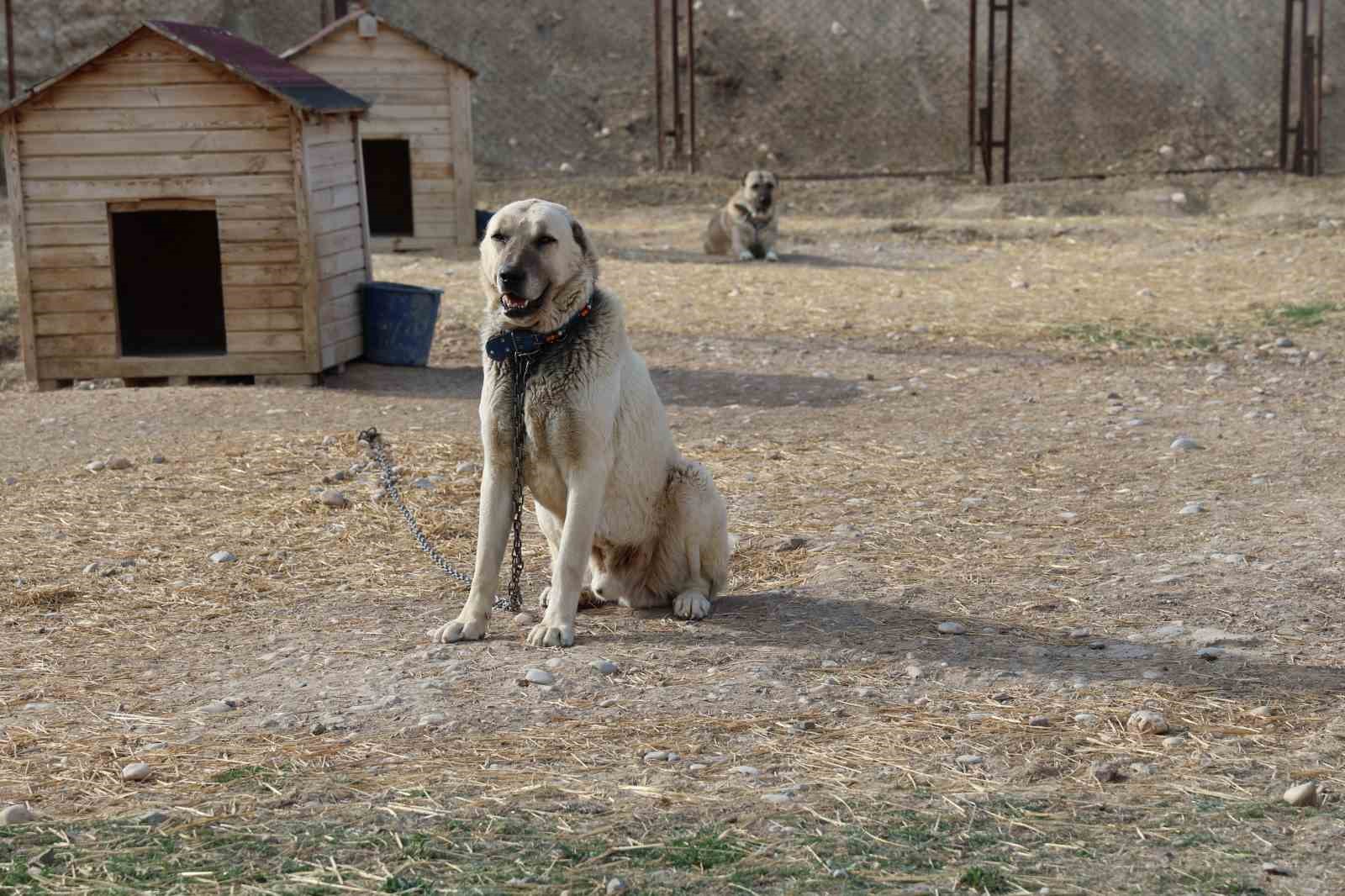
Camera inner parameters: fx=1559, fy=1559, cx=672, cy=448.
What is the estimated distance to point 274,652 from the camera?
497 centimetres

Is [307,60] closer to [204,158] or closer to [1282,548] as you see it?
[204,158]

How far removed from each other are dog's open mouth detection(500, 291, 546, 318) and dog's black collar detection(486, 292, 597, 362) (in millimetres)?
71

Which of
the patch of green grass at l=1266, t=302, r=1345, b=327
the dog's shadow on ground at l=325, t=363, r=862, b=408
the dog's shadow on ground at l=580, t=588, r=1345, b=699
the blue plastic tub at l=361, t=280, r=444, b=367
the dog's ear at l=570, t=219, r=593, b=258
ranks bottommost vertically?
the dog's shadow on ground at l=580, t=588, r=1345, b=699

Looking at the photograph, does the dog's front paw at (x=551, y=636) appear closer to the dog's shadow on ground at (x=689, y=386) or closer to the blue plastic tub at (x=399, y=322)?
the dog's shadow on ground at (x=689, y=386)

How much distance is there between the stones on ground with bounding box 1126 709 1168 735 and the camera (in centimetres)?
409

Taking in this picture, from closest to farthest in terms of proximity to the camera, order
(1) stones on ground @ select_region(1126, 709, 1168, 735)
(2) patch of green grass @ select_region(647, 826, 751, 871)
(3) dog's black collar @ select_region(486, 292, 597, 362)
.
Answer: (2) patch of green grass @ select_region(647, 826, 751, 871), (1) stones on ground @ select_region(1126, 709, 1168, 735), (3) dog's black collar @ select_region(486, 292, 597, 362)

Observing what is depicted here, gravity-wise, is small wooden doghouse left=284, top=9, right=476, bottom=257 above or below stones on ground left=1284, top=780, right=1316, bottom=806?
above

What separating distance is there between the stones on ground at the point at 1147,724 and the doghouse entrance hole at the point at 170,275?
879 centimetres

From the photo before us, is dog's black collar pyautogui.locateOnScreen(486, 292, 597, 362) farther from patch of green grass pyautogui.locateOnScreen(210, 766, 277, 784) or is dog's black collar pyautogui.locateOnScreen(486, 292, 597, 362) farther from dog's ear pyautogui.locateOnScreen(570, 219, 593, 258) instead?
patch of green grass pyautogui.locateOnScreen(210, 766, 277, 784)

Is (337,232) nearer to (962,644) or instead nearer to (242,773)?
(962,644)

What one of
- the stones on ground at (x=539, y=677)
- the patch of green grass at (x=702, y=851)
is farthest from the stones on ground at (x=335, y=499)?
the patch of green grass at (x=702, y=851)

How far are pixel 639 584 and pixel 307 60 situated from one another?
37.9 ft

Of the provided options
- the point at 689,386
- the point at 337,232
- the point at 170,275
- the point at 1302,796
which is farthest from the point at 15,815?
the point at 170,275

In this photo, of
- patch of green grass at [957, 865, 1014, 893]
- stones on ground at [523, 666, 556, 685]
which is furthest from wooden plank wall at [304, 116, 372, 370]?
patch of green grass at [957, 865, 1014, 893]
